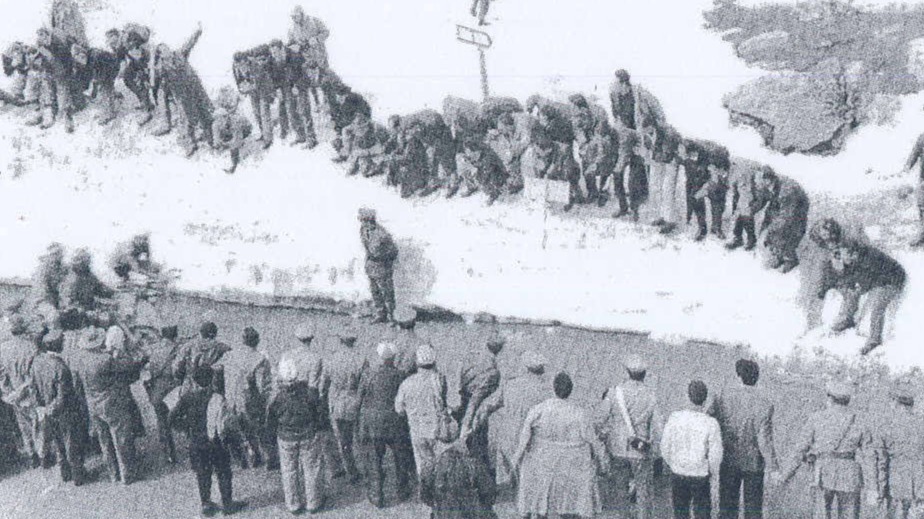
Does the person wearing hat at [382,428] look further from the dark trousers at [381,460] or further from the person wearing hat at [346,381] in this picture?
the person wearing hat at [346,381]

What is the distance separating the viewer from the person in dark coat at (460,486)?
750cm

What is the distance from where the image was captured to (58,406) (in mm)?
9922

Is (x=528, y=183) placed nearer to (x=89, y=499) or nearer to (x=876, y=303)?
(x=876, y=303)

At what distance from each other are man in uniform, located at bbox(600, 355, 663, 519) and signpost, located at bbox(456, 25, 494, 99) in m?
7.47

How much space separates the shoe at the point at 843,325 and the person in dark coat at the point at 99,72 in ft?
40.5

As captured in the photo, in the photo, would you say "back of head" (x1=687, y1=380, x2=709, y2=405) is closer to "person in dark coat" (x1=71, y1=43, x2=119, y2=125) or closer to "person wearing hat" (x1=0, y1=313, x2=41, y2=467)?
"person wearing hat" (x1=0, y1=313, x2=41, y2=467)

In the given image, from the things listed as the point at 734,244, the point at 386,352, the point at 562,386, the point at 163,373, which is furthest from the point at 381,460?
the point at 734,244

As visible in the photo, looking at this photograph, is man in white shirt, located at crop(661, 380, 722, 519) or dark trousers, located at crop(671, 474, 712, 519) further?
dark trousers, located at crop(671, 474, 712, 519)

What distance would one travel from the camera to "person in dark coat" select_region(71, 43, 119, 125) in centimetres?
1862

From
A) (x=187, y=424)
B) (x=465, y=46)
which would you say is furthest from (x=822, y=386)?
(x=465, y=46)

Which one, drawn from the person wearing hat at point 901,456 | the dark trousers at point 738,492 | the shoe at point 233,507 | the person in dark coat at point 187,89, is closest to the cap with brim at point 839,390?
the person wearing hat at point 901,456

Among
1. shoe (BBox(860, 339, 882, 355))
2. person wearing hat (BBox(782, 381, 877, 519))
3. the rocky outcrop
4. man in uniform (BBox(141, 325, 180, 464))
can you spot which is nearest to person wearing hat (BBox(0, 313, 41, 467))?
man in uniform (BBox(141, 325, 180, 464))


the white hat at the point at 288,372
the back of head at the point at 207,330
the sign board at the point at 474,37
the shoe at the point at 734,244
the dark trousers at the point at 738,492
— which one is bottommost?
the dark trousers at the point at 738,492

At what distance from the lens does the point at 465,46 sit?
723 inches
